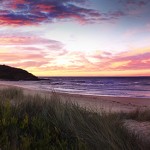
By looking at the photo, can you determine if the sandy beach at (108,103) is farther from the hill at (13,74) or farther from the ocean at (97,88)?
the hill at (13,74)

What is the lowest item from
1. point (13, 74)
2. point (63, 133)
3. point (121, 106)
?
point (121, 106)

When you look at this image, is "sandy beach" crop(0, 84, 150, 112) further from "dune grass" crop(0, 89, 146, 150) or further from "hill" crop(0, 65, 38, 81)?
"hill" crop(0, 65, 38, 81)

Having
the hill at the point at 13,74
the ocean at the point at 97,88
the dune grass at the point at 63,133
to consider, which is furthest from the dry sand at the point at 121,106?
the hill at the point at 13,74

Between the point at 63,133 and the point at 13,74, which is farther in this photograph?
the point at 13,74

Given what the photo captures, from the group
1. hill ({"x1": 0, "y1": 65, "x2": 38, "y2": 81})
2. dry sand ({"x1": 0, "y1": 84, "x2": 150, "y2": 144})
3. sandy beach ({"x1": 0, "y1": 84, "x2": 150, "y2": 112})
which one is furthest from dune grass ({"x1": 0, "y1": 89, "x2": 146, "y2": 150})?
hill ({"x1": 0, "y1": 65, "x2": 38, "y2": 81})

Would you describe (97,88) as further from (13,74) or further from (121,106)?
(13,74)

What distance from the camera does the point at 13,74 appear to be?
73.0m

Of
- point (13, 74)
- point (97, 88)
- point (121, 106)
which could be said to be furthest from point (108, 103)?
point (13, 74)

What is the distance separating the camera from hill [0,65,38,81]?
7094cm

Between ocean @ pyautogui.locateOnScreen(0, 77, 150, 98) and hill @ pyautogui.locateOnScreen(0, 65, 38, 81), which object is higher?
hill @ pyautogui.locateOnScreen(0, 65, 38, 81)

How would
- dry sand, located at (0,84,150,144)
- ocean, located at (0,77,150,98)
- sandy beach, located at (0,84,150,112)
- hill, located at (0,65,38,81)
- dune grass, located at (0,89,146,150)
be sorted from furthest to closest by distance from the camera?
1. hill, located at (0,65,38,81)
2. ocean, located at (0,77,150,98)
3. sandy beach, located at (0,84,150,112)
4. dry sand, located at (0,84,150,144)
5. dune grass, located at (0,89,146,150)

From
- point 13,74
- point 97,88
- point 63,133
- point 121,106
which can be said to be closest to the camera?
point 63,133

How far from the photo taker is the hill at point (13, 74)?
7094 centimetres

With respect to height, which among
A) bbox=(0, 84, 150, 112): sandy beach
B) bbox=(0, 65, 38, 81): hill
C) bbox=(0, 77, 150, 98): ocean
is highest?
bbox=(0, 65, 38, 81): hill
